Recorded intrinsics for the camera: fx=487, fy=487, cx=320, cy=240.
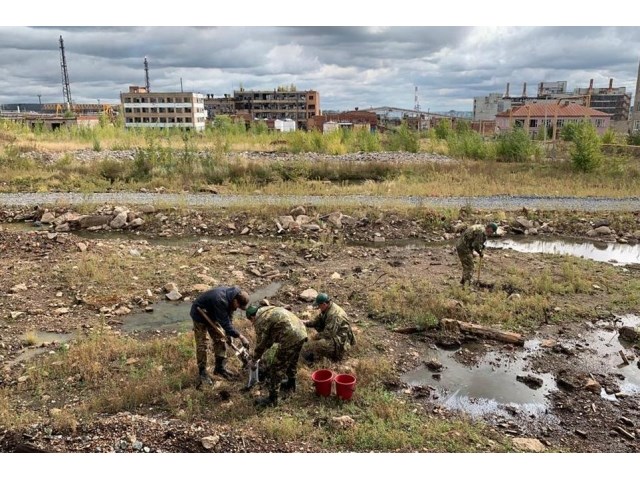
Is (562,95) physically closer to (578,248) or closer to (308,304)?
(578,248)

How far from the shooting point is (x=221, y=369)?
Result: 606 cm

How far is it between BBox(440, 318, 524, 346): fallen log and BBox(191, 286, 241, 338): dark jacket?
3519mm

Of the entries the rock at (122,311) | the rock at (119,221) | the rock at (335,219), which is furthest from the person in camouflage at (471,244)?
the rock at (119,221)

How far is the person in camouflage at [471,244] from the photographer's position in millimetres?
8742

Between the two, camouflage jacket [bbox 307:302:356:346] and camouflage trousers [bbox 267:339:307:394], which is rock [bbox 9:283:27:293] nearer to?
camouflage jacket [bbox 307:302:356:346]

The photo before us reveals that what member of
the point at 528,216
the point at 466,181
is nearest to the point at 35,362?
the point at 528,216

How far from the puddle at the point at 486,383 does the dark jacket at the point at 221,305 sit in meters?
2.37

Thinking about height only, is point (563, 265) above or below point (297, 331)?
below

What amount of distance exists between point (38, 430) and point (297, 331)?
2.76m

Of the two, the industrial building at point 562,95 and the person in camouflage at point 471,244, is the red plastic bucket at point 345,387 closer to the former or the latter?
the person in camouflage at point 471,244

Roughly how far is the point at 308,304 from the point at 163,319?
245 cm

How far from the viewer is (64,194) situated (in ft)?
62.7

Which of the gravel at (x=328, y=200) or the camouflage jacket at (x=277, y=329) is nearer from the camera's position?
the camouflage jacket at (x=277, y=329)

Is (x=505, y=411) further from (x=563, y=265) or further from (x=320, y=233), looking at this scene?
(x=320, y=233)
